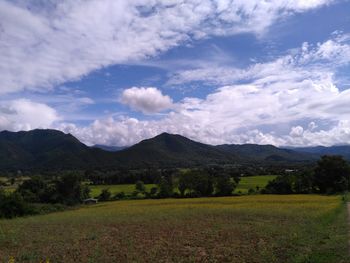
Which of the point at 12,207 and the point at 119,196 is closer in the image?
the point at 12,207

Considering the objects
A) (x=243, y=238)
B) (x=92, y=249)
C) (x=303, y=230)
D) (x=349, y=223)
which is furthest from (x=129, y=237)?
(x=349, y=223)

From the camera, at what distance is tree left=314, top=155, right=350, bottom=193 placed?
79188 mm

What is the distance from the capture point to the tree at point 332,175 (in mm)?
79188

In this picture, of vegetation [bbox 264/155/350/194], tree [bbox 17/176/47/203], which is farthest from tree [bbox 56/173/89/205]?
vegetation [bbox 264/155/350/194]

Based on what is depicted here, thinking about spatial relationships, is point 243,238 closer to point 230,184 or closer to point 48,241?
point 48,241

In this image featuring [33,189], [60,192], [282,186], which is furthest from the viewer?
[33,189]

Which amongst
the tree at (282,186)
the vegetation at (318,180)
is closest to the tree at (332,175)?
the vegetation at (318,180)

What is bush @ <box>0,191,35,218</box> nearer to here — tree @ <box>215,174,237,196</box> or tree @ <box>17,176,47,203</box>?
tree @ <box>17,176,47,203</box>

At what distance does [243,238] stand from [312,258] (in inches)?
290

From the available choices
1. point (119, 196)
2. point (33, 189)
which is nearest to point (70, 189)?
point (33, 189)

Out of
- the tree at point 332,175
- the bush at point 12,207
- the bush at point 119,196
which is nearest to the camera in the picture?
the bush at point 12,207

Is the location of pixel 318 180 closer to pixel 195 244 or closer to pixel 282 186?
pixel 282 186

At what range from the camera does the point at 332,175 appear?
266 ft

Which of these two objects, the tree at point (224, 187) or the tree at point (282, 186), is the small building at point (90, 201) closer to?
the tree at point (224, 187)
